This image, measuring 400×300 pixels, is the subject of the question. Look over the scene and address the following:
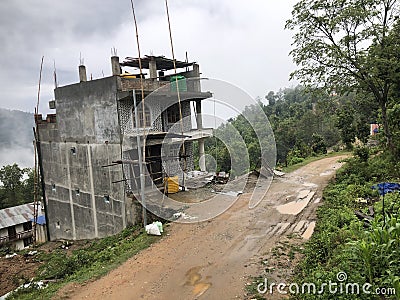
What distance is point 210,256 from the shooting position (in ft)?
25.3

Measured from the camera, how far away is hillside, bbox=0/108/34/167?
5703 cm

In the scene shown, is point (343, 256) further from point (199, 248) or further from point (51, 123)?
point (51, 123)

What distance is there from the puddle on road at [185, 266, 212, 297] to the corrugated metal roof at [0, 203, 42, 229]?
21.4 meters

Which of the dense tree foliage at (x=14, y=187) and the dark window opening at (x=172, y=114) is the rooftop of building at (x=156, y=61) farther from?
the dense tree foliage at (x=14, y=187)

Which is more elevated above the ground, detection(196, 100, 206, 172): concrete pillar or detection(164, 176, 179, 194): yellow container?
detection(196, 100, 206, 172): concrete pillar

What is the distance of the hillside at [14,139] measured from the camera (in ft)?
187

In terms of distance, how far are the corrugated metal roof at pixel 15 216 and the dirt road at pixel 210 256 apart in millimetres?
18657

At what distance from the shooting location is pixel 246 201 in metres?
12.6

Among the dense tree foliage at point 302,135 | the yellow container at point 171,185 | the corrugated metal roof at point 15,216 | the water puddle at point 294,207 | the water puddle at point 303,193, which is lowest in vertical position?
the corrugated metal roof at point 15,216

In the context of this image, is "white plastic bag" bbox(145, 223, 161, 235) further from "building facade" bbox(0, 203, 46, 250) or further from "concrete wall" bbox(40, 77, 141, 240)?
"building facade" bbox(0, 203, 46, 250)

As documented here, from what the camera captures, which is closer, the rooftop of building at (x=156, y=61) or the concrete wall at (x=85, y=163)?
the concrete wall at (x=85, y=163)

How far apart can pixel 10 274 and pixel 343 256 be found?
10.8 meters

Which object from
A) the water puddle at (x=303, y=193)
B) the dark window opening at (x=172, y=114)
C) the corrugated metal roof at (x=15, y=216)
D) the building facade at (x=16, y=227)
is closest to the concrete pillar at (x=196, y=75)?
the dark window opening at (x=172, y=114)

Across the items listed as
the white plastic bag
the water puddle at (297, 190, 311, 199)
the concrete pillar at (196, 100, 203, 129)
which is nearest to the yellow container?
the concrete pillar at (196, 100, 203, 129)
